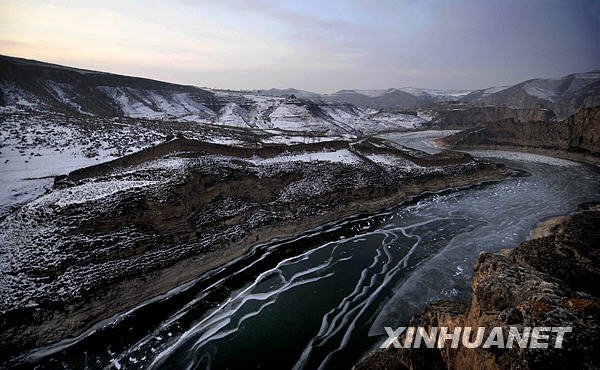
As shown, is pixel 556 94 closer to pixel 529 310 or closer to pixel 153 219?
pixel 529 310

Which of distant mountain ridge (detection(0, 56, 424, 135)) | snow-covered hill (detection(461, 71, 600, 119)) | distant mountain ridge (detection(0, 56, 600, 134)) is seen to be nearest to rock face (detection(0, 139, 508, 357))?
distant mountain ridge (detection(0, 56, 424, 135))

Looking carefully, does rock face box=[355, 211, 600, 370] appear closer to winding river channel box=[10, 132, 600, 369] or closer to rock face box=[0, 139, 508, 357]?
winding river channel box=[10, 132, 600, 369]

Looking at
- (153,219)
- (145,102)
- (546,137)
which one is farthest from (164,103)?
(546,137)

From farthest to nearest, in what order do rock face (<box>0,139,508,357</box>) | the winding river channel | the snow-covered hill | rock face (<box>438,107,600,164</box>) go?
1. the snow-covered hill
2. rock face (<box>438,107,600,164</box>)
3. rock face (<box>0,139,508,357</box>)
4. the winding river channel

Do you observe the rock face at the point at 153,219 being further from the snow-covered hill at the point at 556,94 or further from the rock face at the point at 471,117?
the snow-covered hill at the point at 556,94

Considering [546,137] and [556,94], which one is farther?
[556,94]

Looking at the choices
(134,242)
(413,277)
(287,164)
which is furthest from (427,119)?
(134,242)
